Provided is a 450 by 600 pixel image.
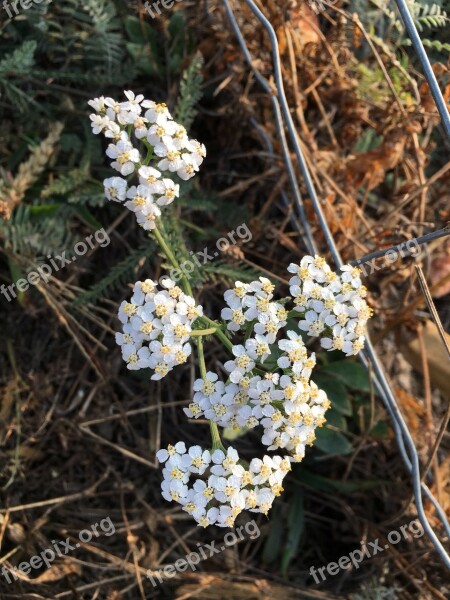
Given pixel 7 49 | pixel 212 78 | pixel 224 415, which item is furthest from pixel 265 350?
pixel 7 49

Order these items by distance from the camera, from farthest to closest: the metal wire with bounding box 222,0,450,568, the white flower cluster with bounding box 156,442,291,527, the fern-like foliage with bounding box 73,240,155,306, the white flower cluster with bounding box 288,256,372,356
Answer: the fern-like foliage with bounding box 73,240,155,306 → the metal wire with bounding box 222,0,450,568 → the white flower cluster with bounding box 288,256,372,356 → the white flower cluster with bounding box 156,442,291,527

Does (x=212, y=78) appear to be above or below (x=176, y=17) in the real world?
below

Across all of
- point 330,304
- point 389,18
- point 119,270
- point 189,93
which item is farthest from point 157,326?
point 389,18

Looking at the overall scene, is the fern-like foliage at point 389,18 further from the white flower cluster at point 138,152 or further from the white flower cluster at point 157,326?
the white flower cluster at point 157,326

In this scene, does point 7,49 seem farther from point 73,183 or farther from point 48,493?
point 48,493

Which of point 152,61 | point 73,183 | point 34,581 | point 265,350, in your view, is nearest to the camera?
point 265,350

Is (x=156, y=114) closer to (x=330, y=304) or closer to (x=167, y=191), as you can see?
(x=167, y=191)

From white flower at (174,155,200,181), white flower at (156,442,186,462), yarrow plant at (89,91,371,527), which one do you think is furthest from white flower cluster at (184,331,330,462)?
white flower at (174,155,200,181)

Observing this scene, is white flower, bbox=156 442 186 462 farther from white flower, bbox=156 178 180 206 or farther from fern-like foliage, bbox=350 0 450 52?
fern-like foliage, bbox=350 0 450 52
